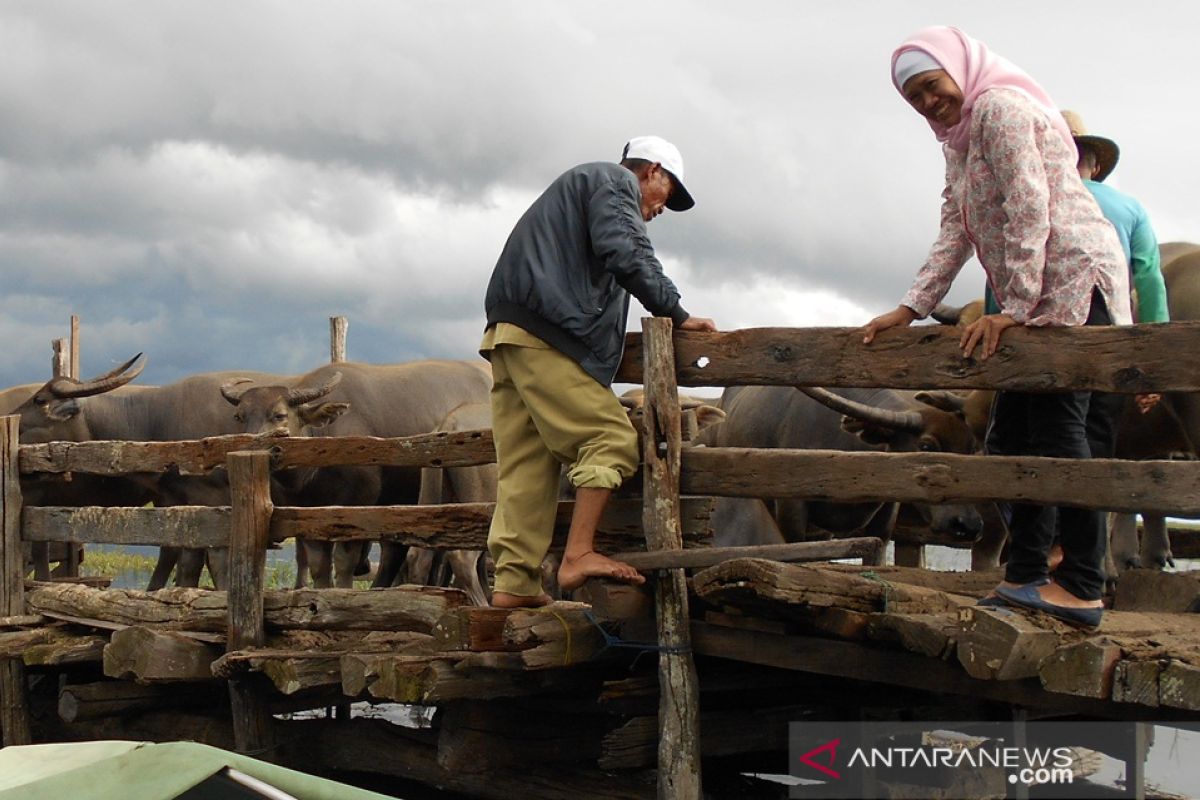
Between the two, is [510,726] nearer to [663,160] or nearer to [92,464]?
[663,160]

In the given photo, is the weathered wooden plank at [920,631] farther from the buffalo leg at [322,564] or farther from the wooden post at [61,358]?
the wooden post at [61,358]

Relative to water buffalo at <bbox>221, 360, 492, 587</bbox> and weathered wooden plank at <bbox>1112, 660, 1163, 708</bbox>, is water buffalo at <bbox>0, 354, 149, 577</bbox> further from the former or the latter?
weathered wooden plank at <bbox>1112, 660, 1163, 708</bbox>

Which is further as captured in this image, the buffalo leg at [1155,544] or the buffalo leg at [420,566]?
the buffalo leg at [420,566]

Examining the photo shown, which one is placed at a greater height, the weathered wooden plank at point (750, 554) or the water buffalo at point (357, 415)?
the water buffalo at point (357, 415)

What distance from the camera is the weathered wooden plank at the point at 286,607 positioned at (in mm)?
6047

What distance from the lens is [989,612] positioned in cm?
402

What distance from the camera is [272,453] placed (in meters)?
6.70

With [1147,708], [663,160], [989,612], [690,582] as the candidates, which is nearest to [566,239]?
[663,160]

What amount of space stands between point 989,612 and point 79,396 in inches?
424

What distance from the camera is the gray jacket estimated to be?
195 inches

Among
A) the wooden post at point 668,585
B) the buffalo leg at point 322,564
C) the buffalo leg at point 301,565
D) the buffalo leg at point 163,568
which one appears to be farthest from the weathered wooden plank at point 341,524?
the buffalo leg at point 301,565

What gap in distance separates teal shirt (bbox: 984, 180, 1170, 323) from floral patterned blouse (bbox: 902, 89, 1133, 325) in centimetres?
115

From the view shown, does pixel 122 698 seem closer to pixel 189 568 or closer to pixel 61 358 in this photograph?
pixel 189 568

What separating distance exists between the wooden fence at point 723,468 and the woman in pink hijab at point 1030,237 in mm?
148
